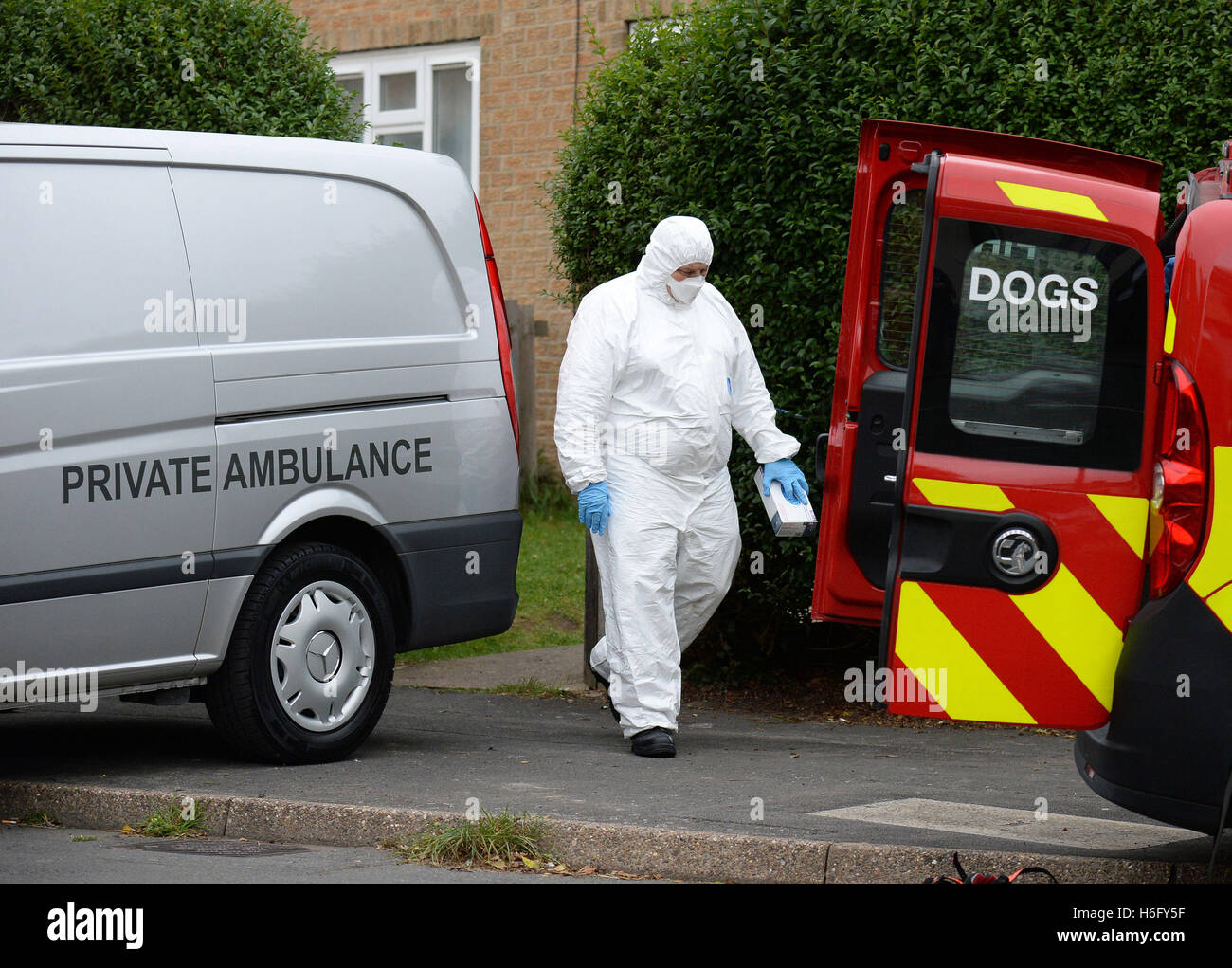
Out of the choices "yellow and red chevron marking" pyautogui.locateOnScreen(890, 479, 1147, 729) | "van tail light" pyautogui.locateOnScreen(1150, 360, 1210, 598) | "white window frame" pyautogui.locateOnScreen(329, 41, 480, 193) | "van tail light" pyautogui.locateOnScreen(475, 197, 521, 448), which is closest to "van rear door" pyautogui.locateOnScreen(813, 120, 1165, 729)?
"yellow and red chevron marking" pyautogui.locateOnScreen(890, 479, 1147, 729)

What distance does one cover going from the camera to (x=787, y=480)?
704 centimetres

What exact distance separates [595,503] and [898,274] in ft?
4.56

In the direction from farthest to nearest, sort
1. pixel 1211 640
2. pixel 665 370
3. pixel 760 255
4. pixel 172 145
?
1. pixel 760 255
2. pixel 665 370
3. pixel 172 145
4. pixel 1211 640

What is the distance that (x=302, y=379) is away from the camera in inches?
242

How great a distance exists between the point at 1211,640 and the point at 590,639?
175 inches

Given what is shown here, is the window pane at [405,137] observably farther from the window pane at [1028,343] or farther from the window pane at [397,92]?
the window pane at [1028,343]

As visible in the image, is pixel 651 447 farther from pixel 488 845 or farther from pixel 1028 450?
pixel 1028 450

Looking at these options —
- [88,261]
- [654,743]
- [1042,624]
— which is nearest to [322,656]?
[654,743]

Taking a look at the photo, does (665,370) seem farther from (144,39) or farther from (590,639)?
(144,39)

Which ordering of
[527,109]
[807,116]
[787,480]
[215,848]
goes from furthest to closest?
[527,109] → [807,116] → [787,480] → [215,848]

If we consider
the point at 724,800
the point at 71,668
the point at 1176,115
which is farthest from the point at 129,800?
the point at 1176,115

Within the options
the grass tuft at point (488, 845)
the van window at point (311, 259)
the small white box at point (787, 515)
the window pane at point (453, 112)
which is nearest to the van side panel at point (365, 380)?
the van window at point (311, 259)

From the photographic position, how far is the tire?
607 cm

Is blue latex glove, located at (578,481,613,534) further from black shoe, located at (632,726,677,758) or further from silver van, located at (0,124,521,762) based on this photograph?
black shoe, located at (632,726,677,758)
